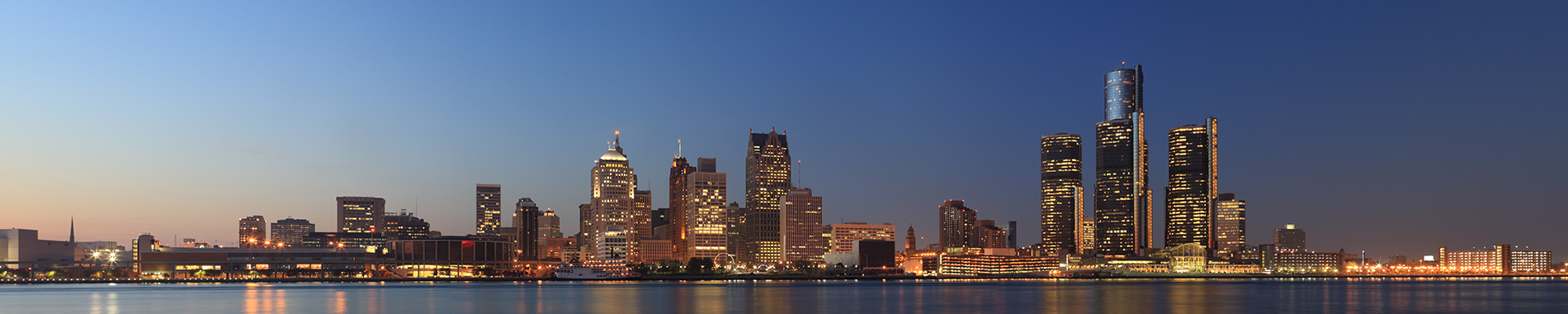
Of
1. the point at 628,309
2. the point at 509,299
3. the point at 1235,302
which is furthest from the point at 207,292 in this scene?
the point at 1235,302

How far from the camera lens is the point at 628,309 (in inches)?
4619

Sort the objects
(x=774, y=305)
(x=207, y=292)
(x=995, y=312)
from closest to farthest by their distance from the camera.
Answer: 1. (x=995, y=312)
2. (x=774, y=305)
3. (x=207, y=292)

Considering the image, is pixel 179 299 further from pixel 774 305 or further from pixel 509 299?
pixel 774 305

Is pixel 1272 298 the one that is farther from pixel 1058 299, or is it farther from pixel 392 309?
pixel 392 309

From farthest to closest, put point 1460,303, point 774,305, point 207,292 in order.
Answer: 1. point 207,292
2. point 1460,303
3. point 774,305

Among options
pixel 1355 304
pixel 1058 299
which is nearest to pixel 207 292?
pixel 1058 299

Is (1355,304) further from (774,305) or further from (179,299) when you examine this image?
(179,299)

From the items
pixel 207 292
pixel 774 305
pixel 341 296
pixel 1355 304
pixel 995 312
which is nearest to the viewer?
pixel 995 312

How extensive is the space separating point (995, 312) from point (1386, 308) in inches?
1620

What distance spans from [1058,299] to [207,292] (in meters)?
115

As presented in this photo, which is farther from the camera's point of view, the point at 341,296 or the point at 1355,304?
the point at 341,296

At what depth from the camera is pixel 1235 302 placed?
137375 mm

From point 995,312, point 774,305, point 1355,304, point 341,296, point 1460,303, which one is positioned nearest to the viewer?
point 995,312

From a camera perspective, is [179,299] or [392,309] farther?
[179,299]
